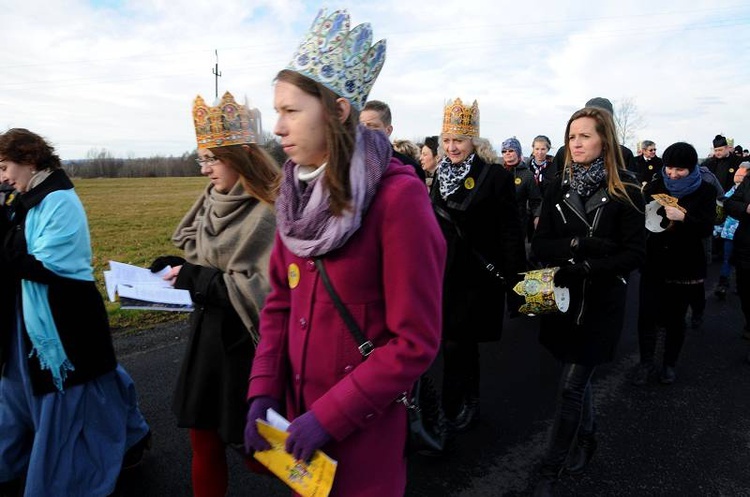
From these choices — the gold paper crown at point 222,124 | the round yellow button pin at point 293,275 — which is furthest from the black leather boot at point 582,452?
the gold paper crown at point 222,124

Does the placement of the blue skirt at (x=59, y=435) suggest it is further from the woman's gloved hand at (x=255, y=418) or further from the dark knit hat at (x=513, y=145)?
the dark knit hat at (x=513, y=145)

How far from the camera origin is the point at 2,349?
283cm

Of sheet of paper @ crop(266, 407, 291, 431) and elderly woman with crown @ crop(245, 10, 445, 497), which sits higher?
elderly woman with crown @ crop(245, 10, 445, 497)

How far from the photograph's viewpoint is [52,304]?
2.77m

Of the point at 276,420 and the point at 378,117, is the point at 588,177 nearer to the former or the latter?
the point at 378,117

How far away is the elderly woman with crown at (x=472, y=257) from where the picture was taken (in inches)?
138

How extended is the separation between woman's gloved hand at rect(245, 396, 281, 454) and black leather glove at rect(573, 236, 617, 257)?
202 cm

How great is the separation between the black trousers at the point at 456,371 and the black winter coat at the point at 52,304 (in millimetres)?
2108

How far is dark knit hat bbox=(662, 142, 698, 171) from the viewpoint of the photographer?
4.34m

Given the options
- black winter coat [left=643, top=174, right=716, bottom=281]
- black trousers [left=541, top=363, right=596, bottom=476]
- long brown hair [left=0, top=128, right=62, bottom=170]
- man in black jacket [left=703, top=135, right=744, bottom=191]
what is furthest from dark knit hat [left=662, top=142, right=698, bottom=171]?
man in black jacket [left=703, top=135, right=744, bottom=191]

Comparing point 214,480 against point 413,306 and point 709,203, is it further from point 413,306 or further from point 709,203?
point 709,203

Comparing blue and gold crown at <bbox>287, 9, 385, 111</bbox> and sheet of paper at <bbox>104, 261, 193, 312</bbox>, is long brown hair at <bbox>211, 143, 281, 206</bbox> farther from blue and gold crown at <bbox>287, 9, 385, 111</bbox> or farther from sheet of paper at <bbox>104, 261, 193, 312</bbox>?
blue and gold crown at <bbox>287, 9, 385, 111</bbox>

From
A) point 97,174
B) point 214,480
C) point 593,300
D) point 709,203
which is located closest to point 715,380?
point 709,203

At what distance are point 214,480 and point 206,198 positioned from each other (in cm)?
135
